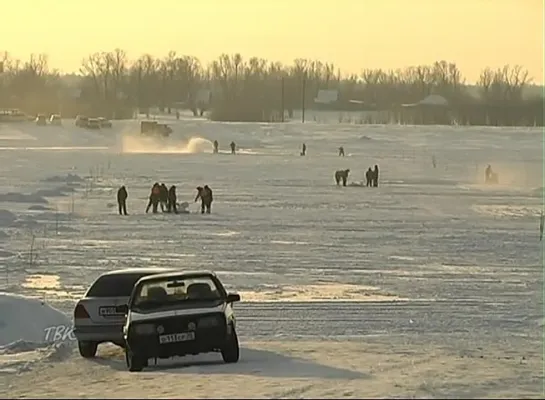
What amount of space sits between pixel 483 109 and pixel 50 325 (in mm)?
145758

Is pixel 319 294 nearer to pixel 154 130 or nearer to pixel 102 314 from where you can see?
pixel 102 314

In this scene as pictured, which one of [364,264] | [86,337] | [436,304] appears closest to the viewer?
[86,337]

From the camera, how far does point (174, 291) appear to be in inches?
590

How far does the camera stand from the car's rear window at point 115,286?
1684cm

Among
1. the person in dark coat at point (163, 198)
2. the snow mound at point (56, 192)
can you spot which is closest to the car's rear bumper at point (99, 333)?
the person in dark coat at point (163, 198)

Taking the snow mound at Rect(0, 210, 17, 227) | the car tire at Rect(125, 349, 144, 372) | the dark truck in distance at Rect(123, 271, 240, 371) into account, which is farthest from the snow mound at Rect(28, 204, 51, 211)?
the car tire at Rect(125, 349, 144, 372)

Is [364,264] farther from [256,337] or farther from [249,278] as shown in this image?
[256,337]

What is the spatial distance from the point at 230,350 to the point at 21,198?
3329 centimetres

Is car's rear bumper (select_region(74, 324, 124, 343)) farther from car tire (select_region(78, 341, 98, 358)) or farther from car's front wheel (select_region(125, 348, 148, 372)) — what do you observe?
car's front wheel (select_region(125, 348, 148, 372))

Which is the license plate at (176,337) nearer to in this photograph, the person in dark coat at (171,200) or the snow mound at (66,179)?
the person in dark coat at (171,200)

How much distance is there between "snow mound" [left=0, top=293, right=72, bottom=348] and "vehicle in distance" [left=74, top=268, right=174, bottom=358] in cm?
181

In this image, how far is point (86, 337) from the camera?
1655cm

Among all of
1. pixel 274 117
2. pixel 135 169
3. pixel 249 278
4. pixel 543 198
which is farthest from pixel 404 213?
pixel 274 117
